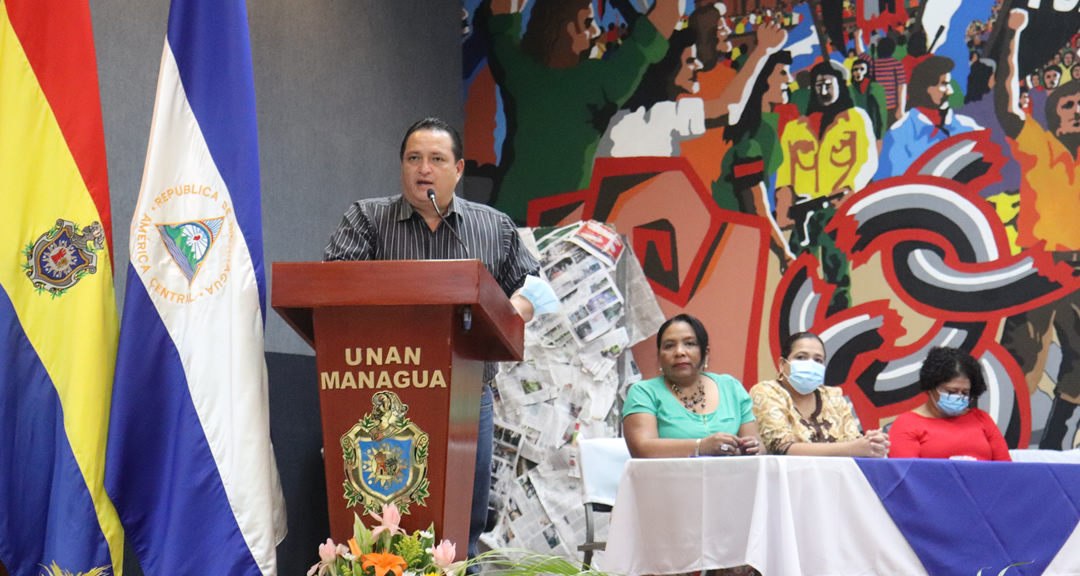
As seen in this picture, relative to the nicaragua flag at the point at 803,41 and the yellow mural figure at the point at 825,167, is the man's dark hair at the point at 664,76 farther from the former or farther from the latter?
the yellow mural figure at the point at 825,167

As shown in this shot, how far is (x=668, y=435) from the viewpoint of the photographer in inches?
135

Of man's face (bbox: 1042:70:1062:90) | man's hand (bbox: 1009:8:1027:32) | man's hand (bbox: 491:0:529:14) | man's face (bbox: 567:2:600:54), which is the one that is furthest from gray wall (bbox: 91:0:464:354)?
man's face (bbox: 1042:70:1062:90)

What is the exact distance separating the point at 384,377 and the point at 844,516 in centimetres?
139

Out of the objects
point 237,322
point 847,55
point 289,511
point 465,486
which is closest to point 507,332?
point 465,486

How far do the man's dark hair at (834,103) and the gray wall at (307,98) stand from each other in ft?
6.25

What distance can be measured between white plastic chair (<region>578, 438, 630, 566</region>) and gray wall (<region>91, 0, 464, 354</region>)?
1.23m

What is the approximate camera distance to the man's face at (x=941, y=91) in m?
4.58

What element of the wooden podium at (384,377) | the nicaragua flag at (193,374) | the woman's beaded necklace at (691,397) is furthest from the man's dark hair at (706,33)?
the wooden podium at (384,377)

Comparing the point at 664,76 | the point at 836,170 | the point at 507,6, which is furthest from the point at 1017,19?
the point at 507,6

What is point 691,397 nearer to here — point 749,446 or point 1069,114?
point 749,446

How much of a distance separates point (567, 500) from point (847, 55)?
250cm

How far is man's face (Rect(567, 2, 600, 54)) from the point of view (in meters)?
5.35

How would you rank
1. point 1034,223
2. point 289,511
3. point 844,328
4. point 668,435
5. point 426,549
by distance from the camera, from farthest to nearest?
point 844,328 < point 1034,223 < point 289,511 < point 668,435 < point 426,549

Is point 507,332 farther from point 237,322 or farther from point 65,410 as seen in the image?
point 65,410
